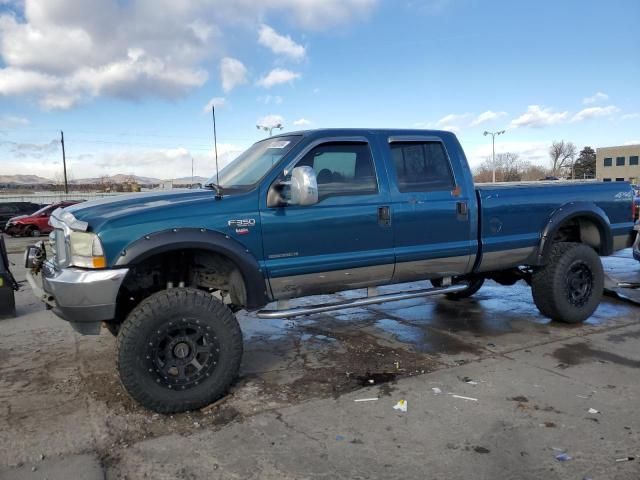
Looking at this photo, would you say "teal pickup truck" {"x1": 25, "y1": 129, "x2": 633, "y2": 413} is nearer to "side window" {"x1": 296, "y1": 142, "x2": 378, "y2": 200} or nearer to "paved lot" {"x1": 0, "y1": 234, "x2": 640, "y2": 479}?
"side window" {"x1": 296, "y1": 142, "x2": 378, "y2": 200}

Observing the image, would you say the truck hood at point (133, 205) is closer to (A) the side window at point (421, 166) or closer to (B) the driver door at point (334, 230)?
(B) the driver door at point (334, 230)

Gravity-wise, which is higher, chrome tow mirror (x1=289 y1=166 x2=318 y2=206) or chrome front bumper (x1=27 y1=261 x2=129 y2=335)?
chrome tow mirror (x1=289 y1=166 x2=318 y2=206)

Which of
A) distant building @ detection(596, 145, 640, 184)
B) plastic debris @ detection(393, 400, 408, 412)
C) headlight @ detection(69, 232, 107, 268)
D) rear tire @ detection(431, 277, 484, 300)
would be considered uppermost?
distant building @ detection(596, 145, 640, 184)

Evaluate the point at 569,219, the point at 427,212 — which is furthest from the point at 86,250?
the point at 569,219

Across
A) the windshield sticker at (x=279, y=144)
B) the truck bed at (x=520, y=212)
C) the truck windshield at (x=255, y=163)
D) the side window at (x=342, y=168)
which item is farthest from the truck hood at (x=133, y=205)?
the truck bed at (x=520, y=212)

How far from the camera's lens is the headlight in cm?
367

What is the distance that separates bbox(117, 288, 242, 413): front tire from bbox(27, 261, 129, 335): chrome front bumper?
0.20 m

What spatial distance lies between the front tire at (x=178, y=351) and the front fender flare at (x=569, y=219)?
3.54 meters

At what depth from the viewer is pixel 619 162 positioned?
8612 cm

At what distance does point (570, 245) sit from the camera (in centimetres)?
600

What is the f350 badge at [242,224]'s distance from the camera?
4.03 m

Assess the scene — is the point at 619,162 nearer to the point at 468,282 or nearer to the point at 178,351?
the point at 468,282

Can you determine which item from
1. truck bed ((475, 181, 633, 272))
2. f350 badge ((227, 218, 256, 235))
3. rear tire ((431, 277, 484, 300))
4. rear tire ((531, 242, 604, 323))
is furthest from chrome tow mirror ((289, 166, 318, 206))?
rear tire ((531, 242, 604, 323))

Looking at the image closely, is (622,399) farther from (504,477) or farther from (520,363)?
(504,477)
